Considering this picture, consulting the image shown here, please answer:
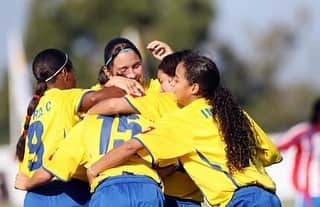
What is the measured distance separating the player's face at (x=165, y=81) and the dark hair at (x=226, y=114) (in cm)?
25

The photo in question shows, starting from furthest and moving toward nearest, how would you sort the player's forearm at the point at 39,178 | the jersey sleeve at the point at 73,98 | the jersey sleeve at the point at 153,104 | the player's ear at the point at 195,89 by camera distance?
the jersey sleeve at the point at 73,98 < the player's forearm at the point at 39,178 < the jersey sleeve at the point at 153,104 < the player's ear at the point at 195,89

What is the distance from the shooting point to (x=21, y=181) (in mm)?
8664

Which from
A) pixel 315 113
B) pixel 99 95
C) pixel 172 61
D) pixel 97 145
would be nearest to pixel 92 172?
pixel 97 145

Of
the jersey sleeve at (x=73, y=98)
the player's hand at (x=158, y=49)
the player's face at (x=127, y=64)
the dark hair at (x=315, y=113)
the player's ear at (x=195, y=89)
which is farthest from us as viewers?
the dark hair at (x=315, y=113)

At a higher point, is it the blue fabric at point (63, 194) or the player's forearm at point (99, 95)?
the player's forearm at point (99, 95)

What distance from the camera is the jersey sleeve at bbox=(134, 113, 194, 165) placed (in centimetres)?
761

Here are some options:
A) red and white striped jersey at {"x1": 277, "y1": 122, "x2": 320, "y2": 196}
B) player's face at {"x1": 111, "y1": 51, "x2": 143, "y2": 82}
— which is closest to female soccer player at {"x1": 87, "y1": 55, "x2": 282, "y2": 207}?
player's face at {"x1": 111, "y1": 51, "x2": 143, "y2": 82}

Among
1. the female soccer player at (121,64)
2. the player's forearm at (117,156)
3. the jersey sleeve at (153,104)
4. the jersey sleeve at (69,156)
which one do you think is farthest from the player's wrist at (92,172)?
the female soccer player at (121,64)

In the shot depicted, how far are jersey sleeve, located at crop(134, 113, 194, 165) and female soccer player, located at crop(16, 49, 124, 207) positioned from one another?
0.86m

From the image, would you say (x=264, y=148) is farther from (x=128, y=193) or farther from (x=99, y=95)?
(x=99, y=95)

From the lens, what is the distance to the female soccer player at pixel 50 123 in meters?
8.54

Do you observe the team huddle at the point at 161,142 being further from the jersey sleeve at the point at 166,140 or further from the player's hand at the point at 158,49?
the player's hand at the point at 158,49

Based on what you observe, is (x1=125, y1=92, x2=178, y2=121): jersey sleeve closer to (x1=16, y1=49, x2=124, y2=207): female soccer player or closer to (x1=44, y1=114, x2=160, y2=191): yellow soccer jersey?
(x1=44, y1=114, x2=160, y2=191): yellow soccer jersey

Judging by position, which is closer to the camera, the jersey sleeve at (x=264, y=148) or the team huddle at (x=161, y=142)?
the team huddle at (x=161, y=142)
